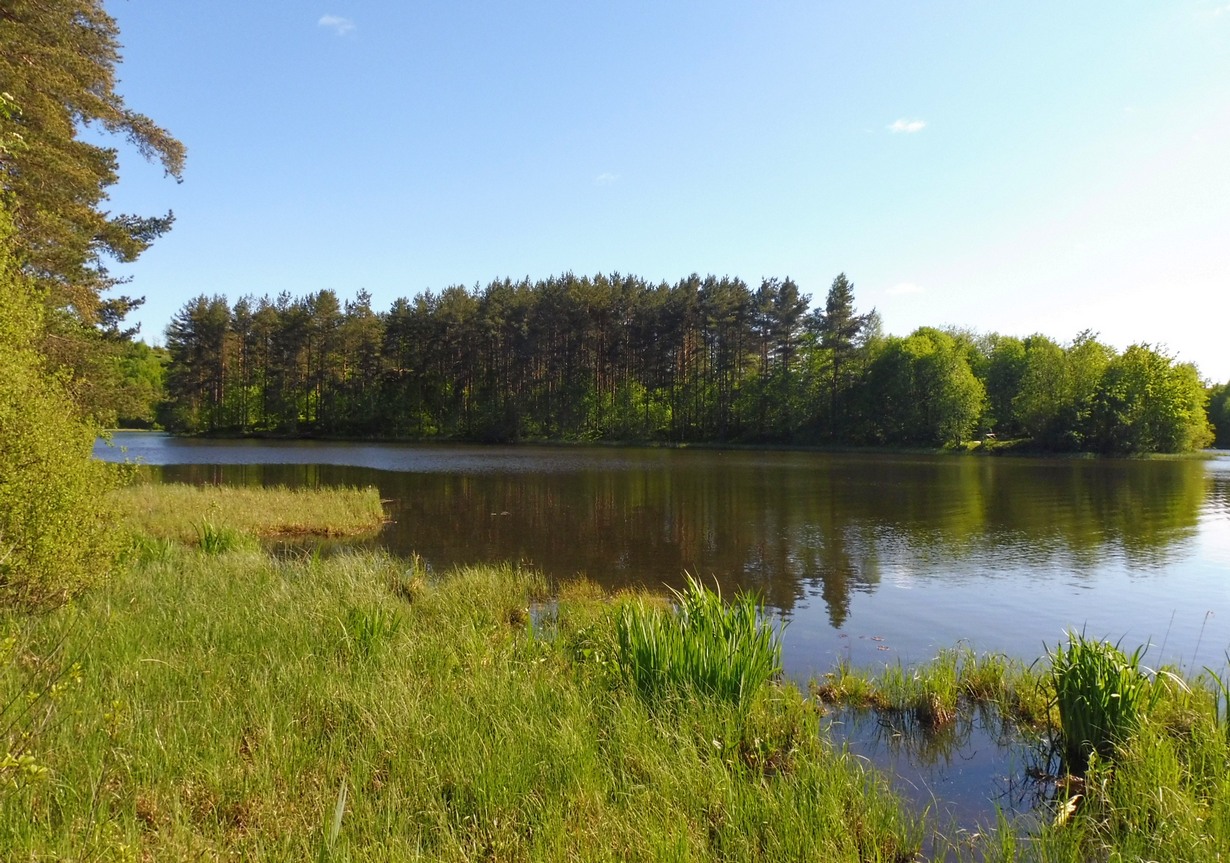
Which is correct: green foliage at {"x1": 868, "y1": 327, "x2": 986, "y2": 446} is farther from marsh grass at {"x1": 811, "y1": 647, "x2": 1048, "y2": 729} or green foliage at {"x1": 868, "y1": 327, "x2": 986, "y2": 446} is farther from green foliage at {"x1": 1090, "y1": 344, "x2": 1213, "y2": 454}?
marsh grass at {"x1": 811, "y1": 647, "x2": 1048, "y2": 729}

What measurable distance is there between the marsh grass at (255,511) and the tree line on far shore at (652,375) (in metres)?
53.1

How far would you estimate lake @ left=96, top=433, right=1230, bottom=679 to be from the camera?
1226 cm

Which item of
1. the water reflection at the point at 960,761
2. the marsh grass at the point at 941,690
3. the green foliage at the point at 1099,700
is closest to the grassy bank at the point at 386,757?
the water reflection at the point at 960,761

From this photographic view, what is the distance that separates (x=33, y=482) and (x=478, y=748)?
5636mm

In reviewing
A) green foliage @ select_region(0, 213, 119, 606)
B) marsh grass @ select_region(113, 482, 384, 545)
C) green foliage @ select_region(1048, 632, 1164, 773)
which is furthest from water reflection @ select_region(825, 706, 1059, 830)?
marsh grass @ select_region(113, 482, 384, 545)

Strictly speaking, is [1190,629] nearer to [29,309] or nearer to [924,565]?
[924,565]

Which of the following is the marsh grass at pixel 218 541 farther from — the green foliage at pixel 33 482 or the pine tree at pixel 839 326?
the pine tree at pixel 839 326

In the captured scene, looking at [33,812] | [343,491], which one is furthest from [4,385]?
[343,491]

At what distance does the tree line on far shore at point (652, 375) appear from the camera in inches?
2798

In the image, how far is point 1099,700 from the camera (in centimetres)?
623

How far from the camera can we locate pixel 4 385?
22.7 ft

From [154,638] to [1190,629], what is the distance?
Answer: 50.1 ft

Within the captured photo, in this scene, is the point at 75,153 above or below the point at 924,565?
above

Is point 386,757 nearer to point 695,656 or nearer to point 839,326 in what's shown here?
point 695,656
